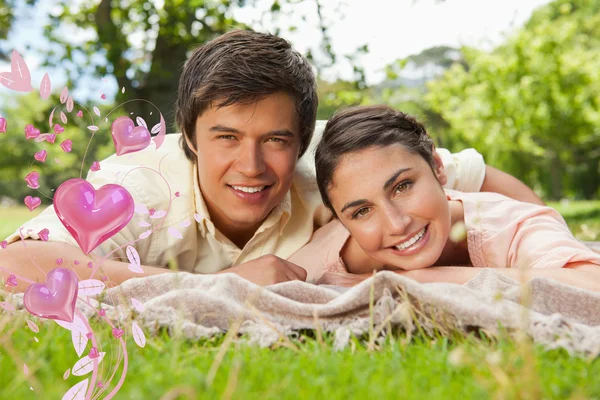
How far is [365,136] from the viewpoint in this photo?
287 centimetres

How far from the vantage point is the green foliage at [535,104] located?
20.2 meters

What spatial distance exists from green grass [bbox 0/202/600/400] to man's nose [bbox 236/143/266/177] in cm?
124

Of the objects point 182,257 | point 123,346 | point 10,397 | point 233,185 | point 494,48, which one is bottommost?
point 494,48

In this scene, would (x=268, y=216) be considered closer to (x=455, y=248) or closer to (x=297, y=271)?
(x=297, y=271)

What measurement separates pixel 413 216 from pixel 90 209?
137 centimetres

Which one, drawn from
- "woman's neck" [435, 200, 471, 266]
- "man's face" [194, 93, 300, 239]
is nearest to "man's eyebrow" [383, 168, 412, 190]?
"woman's neck" [435, 200, 471, 266]

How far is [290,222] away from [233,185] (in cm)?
65

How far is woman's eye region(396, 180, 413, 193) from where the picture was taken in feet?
8.93

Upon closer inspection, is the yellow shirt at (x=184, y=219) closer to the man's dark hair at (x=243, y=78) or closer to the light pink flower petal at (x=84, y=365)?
the man's dark hair at (x=243, y=78)

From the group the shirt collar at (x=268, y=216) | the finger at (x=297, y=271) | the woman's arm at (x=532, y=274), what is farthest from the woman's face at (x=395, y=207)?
the shirt collar at (x=268, y=216)

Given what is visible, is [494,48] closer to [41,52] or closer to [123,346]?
[41,52]

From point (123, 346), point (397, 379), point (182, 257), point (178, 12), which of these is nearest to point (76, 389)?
point (123, 346)

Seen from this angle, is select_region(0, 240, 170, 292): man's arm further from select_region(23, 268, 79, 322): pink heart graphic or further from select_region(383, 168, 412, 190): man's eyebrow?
select_region(383, 168, 412, 190): man's eyebrow

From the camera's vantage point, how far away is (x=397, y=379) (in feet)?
4.24
